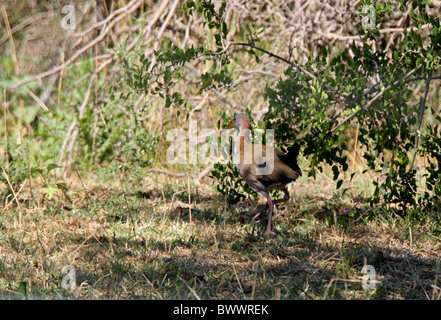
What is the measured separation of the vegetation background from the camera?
367 centimetres

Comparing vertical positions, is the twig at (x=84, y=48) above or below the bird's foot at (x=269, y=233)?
above

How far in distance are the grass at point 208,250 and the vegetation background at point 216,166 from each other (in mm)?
16

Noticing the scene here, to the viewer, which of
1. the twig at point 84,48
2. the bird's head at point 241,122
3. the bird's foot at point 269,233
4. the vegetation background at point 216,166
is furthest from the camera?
the twig at point 84,48

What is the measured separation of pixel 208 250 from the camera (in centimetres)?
410

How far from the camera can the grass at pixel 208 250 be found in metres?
3.45

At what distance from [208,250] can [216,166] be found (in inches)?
36.1

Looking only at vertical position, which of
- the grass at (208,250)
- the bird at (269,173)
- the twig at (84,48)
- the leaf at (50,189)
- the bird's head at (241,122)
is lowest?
the grass at (208,250)

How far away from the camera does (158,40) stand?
6.44 m

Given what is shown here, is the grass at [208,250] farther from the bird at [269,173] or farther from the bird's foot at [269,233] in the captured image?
the bird at [269,173]

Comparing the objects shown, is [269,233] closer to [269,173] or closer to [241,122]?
[269,173]

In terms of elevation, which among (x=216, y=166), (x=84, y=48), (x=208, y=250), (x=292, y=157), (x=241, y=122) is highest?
(x=84, y=48)

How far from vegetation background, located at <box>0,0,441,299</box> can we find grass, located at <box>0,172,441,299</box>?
0.02 meters

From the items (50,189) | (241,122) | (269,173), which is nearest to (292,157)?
(269,173)

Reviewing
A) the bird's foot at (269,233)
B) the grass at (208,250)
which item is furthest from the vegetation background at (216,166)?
the bird's foot at (269,233)
